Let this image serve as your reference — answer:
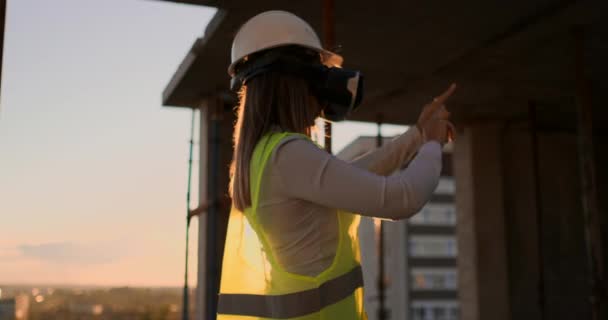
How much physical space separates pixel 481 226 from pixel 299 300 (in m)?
13.0

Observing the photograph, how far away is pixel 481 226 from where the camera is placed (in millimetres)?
14188

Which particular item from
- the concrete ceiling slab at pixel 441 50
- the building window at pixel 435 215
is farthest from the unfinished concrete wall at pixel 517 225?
the building window at pixel 435 215

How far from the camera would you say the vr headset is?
1852 millimetres

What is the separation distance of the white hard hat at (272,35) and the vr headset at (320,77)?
30mm

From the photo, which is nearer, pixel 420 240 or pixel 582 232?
pixel 582 232

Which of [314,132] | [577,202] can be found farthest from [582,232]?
[314,132]

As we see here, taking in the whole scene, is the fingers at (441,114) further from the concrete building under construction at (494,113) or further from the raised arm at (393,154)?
the concrete building under construction at (494,113)

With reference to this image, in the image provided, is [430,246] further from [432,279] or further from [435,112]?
[435,112]

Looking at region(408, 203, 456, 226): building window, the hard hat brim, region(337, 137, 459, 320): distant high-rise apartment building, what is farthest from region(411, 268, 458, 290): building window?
the hard hat brim

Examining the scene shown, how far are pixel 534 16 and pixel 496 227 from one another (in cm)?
627

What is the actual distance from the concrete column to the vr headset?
494 inches

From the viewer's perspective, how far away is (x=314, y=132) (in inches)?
74.2

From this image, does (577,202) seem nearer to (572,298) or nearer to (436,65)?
(572,298)

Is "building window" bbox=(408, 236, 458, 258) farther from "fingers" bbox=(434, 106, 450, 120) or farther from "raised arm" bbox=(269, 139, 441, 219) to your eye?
"raised arm" bbox=(269, 139, 441, 219)
